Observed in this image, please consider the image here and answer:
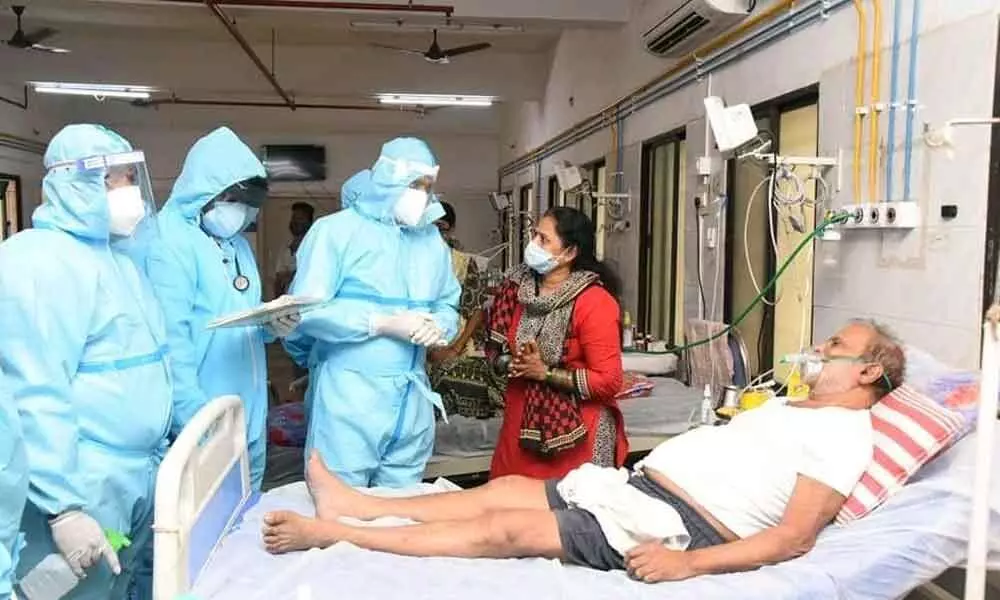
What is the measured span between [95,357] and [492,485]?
1.01m

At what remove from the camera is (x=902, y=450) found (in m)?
1.99

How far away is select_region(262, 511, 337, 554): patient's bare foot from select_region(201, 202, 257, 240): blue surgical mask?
0.88 meters

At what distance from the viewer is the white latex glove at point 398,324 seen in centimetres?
246

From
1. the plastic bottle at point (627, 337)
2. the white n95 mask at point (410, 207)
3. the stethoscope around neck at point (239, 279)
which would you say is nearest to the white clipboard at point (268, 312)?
the stethoscope around neck at point (239, 279)

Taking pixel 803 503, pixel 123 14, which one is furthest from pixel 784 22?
pixel 123 14

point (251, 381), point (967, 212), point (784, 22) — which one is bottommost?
point (251, 381)

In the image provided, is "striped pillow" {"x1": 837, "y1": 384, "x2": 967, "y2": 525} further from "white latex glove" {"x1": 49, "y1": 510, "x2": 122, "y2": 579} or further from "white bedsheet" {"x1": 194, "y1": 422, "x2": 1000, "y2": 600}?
"white latex glove" {"x1": 49, "y1": 510, "x2": 122, "y2": 579}

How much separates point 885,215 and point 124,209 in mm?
2105

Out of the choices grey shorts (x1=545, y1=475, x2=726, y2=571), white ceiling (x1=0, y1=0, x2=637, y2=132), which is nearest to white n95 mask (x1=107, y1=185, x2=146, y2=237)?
grey shorts (x1=545, y1=475, x2=726, y2=571)

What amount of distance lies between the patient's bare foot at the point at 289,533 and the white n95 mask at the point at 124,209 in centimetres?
74

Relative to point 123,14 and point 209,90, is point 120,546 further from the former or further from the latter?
point 209,90

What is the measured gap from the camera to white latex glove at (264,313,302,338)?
7.62 ft

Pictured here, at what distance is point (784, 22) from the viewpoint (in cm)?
330

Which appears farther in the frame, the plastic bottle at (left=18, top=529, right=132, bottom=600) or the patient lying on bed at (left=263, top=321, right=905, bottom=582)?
the patient lying on bed at (left=263, top=321, right=905, bottom=582)
